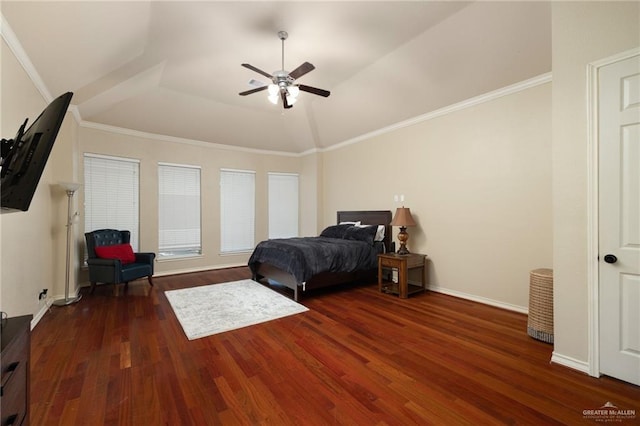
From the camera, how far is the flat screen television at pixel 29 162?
123 cm

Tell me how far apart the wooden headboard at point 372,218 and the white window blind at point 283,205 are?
1.54 metres

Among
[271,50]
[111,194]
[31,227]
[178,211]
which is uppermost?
[271,50]

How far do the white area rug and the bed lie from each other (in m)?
0.34

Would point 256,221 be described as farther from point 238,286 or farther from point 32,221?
point 32,221

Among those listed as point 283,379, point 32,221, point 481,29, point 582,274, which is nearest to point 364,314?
point 283,379

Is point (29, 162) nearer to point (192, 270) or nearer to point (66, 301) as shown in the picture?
point (66, 301)

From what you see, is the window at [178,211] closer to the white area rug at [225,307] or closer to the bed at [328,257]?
the white area rug at [225,307]

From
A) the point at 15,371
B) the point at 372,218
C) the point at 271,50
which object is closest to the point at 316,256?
the point at 372,218

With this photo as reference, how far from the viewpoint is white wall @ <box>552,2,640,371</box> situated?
2123 mm

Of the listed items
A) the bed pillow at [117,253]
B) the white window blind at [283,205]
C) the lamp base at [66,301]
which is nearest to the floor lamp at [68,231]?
the lamp base at [66,301]

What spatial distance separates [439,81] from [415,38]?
0.79 m

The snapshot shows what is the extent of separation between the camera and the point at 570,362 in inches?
87.5

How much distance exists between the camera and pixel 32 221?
2984 millimetres

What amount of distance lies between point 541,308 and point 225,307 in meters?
3.55
